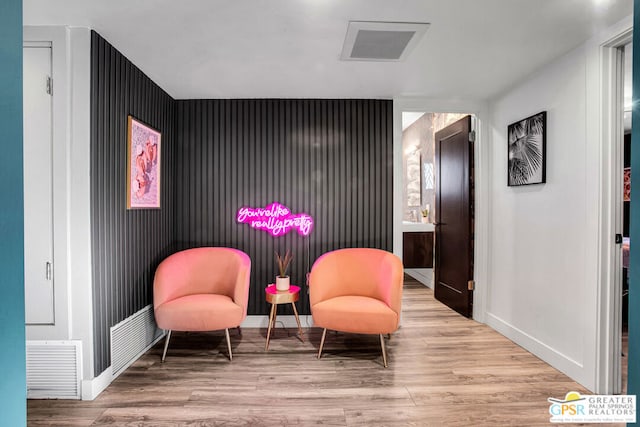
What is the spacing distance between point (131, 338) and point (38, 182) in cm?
136

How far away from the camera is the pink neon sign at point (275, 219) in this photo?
3.71m

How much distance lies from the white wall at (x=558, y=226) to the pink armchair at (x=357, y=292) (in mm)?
1213

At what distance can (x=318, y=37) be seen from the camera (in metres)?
2.40

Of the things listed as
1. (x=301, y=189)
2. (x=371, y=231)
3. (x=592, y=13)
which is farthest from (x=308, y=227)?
(x=592, y=13)

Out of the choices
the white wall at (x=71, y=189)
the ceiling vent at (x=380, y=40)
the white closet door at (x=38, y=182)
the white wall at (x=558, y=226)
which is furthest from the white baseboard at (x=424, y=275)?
the white closet door at (x=38, y=182)

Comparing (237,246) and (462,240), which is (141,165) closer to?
(237,246)

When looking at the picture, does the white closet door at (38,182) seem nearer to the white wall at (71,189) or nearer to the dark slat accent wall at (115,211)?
the white wall at (71,189)

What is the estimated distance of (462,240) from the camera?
404 centimetres

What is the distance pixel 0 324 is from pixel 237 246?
273cm

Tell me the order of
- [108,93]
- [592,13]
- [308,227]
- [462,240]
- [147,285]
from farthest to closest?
[462,240] < [308,227] < [147,285] < [108,93] < [592,13]

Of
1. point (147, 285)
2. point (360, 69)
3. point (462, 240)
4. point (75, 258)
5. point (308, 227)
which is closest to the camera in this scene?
point (75, 258)

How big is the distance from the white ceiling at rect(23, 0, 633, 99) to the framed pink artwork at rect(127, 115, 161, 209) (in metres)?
0.52

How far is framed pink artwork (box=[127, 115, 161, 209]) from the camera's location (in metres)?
2.79

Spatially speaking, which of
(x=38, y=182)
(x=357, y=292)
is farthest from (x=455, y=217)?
(x=38, y=182)
